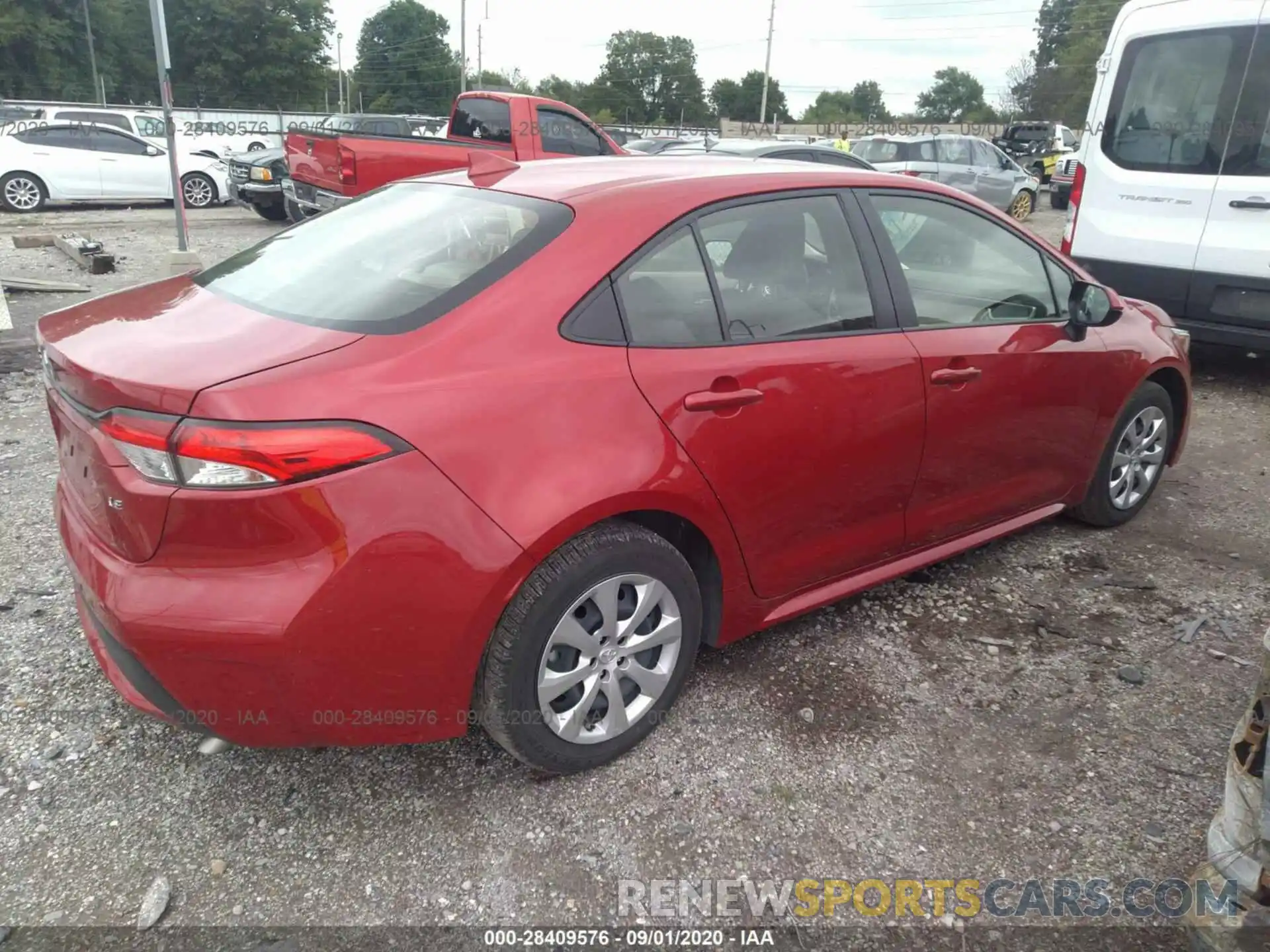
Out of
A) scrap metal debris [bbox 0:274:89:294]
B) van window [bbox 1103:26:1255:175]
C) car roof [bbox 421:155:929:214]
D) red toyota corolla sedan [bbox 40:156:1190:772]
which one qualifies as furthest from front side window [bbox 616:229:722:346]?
scrap metal debris [bbox 0:274:89:294]

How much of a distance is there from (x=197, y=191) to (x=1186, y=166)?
15916 millimetres

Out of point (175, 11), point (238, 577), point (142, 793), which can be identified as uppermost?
point (175, 11)

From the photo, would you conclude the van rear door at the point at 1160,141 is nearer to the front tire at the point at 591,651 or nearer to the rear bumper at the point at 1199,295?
the rear bumper at the point at 1199,295

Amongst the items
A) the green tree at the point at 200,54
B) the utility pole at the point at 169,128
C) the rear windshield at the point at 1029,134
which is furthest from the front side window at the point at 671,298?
the green tree at the point at 200,54

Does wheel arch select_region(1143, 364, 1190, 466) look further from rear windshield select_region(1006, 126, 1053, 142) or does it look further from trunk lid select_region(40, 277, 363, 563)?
rear windshield select_region(1006, 126, 1053, 142)

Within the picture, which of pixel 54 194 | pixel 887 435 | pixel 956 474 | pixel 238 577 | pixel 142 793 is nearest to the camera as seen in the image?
pixel 238 577

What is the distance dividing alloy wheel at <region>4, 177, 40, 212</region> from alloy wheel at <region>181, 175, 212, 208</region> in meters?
2.30

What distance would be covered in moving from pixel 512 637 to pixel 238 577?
0.63 m

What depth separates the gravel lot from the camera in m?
2.16

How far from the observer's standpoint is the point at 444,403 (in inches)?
80.0

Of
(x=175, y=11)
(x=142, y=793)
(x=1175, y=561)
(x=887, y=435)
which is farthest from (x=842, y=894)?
(x=175, y=11)

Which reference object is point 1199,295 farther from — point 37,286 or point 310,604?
point 37,286

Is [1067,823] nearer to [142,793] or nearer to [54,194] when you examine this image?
[142,793]

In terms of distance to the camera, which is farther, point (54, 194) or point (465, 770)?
point (54, 194)
